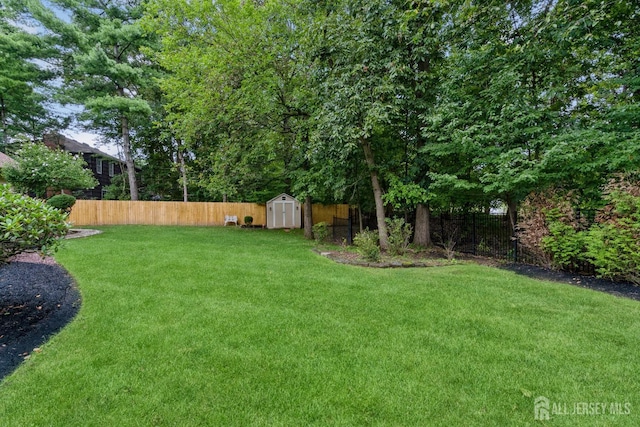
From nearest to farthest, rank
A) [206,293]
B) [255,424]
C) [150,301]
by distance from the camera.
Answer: [255,424] < [150,301] < [206,293]

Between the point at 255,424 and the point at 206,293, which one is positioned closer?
the point at 255,424

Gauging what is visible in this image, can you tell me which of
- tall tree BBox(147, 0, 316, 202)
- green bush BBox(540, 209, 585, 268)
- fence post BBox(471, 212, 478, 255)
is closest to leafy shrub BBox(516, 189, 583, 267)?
green bush BBox(540, 209, 585, 268)

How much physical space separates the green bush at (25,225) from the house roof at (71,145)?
21.7 m

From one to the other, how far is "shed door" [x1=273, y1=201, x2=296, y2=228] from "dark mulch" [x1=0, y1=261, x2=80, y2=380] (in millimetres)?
12544

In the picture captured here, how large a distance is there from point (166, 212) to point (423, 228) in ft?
48.8

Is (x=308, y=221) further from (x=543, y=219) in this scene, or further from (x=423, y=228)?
(x=543, y=219)

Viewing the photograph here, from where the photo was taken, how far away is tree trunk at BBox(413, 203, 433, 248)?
9348mm

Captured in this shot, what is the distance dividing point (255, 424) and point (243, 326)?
60.2 inches

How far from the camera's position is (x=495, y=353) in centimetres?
284

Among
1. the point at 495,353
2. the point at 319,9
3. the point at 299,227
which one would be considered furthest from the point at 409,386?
the point at 299,227

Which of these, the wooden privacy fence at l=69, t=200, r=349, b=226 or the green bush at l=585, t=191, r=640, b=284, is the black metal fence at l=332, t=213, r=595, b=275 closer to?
the green bush at l=585, t=191, r=640, b=284

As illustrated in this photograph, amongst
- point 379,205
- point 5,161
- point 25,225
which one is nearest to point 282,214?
point 379,205

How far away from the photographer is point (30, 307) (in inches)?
160

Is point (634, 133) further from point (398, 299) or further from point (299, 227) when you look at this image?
point (299, 227)
